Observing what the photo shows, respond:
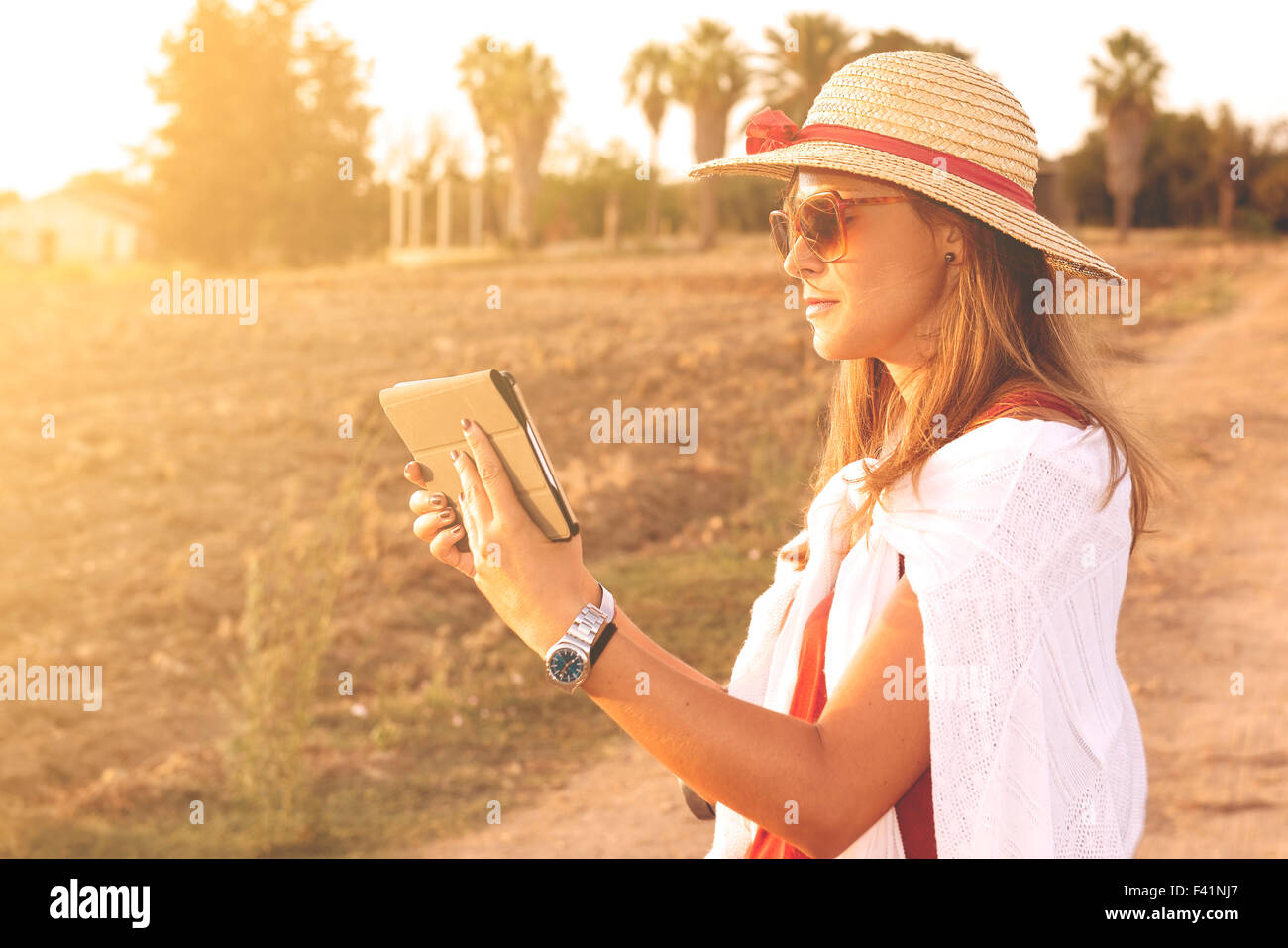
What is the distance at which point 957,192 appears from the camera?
170cm

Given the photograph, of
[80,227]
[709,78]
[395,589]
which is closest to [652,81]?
[709,78]

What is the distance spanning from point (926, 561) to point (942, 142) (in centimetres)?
65

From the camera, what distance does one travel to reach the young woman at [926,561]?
1.47 meters

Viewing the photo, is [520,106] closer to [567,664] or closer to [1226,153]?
[1226,153]

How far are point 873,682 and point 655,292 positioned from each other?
79.2 feet

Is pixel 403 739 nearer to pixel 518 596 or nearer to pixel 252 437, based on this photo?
pixel 518 596

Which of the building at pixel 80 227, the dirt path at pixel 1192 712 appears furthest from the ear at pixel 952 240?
the building at pixel 80 227

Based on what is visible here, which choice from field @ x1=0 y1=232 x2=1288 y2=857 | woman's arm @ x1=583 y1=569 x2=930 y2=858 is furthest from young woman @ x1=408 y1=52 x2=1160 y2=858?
field @ x1=0 y1=232 x2=1288 y2=857

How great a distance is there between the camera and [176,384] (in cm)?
1458

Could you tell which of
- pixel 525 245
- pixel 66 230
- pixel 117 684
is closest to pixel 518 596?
pixel 117 684

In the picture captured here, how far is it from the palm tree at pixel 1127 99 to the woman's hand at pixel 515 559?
4838cm

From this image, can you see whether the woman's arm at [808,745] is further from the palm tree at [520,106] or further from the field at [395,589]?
the palm tree at [520,106]

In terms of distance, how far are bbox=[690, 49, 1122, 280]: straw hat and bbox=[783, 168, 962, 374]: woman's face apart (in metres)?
0.06

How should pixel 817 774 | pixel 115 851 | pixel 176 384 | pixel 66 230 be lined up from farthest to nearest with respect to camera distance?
1. pixel 66 230
2. pixel 176 384
3. pixel 115 851
4. pixel 817 774
